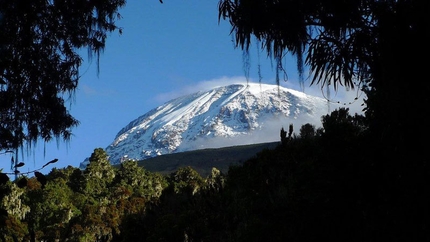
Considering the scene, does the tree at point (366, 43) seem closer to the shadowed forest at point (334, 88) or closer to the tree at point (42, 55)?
the shadowed forest at point (334, 88)

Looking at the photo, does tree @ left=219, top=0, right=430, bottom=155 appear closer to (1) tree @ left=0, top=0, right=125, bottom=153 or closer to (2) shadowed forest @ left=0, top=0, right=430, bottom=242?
(2) shadowed forest @ left=0, top=0, right=430, bottom=242

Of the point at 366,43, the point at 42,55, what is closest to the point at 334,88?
the point at 366,43

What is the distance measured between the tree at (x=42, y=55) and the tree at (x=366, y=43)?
2371 mm

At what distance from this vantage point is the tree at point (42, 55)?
19.9 ft

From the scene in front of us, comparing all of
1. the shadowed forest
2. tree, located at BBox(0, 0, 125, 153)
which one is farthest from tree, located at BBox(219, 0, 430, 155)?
tree, located at BBox(0, 0, 125, 153)

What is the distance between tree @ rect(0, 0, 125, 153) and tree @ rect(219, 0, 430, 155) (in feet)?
7.78

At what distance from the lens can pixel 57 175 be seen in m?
56.8

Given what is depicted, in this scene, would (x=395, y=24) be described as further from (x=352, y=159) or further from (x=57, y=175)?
(x=57, y=175)

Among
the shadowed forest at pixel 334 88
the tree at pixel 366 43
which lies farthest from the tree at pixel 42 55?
the tree at pixel 366 43

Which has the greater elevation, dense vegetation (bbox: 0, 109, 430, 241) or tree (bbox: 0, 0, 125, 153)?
tree (bbox: 0, 0, 125, 153)

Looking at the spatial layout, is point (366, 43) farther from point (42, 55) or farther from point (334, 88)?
point (42, 55)

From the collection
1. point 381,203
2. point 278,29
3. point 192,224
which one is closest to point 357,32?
point 278,29

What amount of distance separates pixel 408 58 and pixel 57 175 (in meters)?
52.3

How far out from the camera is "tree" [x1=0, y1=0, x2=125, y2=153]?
6055 mm
